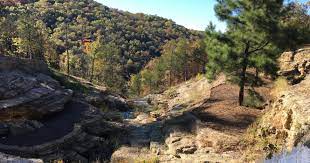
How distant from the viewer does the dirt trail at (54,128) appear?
22000mm

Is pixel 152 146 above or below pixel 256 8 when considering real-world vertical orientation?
below

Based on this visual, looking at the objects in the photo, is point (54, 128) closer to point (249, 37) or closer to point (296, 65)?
point (249, 37)

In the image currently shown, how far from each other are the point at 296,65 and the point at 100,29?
11692cm

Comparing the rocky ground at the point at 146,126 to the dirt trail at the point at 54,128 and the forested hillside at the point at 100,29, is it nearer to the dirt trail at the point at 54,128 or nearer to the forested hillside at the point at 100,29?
the dirt trail at the point at 54,128

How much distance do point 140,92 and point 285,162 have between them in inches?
3047

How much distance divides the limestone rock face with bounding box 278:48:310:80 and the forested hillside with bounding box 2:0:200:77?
187 ft

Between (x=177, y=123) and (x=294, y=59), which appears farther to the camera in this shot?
(x=294, y=59)

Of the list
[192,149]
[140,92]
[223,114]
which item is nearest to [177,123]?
[223,114]

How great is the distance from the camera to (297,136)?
11133 millimetres

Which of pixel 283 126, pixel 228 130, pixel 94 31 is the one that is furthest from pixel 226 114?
pixel 94 31

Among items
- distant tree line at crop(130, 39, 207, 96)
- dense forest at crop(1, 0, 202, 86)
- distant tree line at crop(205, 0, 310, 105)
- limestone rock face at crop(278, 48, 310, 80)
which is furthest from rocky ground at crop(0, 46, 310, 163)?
dense forest at crop(1, 0, 202, 86)

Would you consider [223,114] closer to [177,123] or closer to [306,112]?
[177,123]

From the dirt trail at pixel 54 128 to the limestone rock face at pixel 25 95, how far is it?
746 mm

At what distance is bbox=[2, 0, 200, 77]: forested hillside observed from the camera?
119062 millimetres
